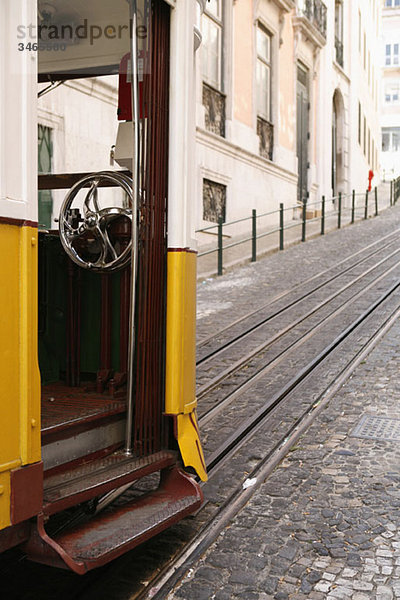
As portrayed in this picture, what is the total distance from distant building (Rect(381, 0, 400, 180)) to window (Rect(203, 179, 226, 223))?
129ft

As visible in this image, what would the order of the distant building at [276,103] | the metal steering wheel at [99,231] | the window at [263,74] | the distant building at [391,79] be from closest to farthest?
the metal steering wheel at [99,231]
the distant building at [276,103]
the window at [263,74]
the distant building at [391,79]

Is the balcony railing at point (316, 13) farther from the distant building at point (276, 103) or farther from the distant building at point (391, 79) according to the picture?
the distant building at point (391, 79)

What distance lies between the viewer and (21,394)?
2.55m

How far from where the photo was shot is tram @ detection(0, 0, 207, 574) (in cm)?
252

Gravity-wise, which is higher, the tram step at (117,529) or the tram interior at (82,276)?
the tram interior at (82,276)

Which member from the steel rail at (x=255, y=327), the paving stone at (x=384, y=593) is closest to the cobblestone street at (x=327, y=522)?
the paving stone at (x=384, y=593)

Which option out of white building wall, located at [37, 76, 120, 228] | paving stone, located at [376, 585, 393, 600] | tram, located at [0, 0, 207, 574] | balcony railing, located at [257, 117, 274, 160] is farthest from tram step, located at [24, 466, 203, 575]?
balcony railing, located at [257, 117, 274, 160]

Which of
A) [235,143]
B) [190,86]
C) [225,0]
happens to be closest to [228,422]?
[190,86]

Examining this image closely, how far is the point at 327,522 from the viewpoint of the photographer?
12.2 ft

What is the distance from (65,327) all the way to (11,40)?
220cm

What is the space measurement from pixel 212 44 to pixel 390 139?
39.9 meters

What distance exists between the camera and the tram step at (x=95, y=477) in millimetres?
2891

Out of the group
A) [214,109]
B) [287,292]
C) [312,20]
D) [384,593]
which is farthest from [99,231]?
[312,20]

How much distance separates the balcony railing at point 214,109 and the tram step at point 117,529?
13.7 meters
